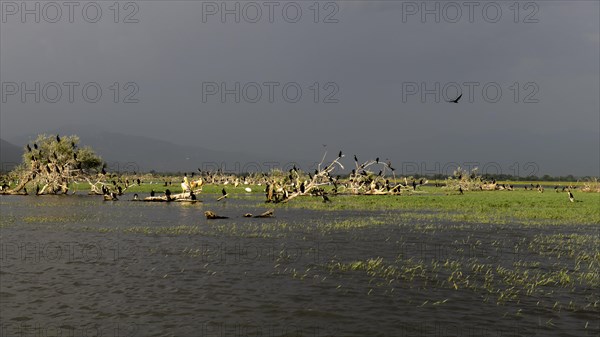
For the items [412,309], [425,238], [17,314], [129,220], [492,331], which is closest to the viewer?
[492,331]

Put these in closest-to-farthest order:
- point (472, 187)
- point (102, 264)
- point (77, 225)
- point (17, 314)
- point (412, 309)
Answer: point (17, 314) → point (412, 309) → point (102, 264) → point (77, 225) → point (472, 187)

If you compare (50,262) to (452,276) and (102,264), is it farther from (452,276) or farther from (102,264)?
(452,276)

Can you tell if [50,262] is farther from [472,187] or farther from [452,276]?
[472,187]

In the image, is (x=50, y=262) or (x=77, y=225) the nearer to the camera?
(x=50, y=262)

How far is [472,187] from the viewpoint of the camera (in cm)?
9644

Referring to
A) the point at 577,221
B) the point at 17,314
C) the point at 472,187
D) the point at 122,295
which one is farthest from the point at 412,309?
the point at 472,187

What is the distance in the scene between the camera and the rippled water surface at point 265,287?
11320 mm

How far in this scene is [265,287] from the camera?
14.9 meters

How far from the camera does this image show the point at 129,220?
33.4 m

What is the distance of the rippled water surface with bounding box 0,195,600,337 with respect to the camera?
1132 centimetres

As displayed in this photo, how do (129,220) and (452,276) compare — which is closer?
(452,276)

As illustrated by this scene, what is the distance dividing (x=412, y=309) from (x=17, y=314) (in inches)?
392

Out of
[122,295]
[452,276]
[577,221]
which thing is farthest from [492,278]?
[577,221]

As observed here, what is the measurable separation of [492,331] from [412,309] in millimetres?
2228
